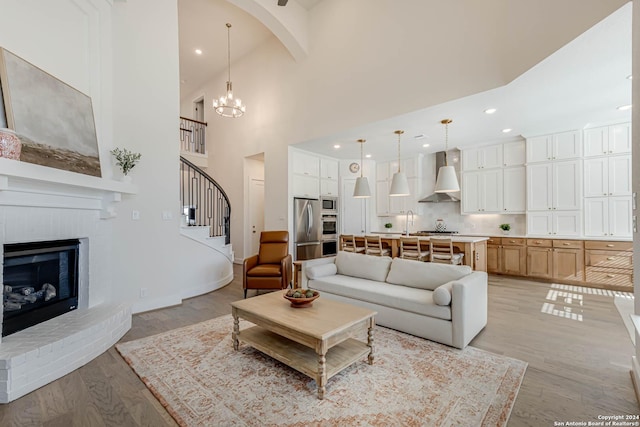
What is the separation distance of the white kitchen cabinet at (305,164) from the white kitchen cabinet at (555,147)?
4.62 m

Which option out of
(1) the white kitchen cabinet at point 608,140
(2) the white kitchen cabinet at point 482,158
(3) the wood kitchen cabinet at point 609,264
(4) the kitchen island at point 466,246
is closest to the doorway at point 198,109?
(4) the kitchen island at point 466,246

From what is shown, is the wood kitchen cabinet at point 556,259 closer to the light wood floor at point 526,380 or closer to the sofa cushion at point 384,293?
the light wood floor at point 526,380

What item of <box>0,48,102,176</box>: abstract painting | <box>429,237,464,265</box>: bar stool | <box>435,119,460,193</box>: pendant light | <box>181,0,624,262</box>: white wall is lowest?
<box>429,237,464,265</box>: bar stool

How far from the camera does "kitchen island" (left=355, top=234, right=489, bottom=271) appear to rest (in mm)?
4770

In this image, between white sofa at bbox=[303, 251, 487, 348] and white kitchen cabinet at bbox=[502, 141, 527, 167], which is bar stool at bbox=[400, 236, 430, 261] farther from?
white kitchen cabinet at bbox=[502, 141, 527, 167]

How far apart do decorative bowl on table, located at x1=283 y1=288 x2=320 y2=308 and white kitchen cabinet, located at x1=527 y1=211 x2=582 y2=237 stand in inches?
216

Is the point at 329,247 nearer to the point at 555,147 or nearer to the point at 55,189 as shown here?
the point at 555,147

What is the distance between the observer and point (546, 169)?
5582mm

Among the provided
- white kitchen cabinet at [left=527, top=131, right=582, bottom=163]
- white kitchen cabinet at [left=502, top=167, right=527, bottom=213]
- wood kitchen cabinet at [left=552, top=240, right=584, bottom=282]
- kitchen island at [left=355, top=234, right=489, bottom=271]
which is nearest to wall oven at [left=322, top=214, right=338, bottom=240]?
kitchen island at [left=355, top=234, right=489, bottom=271]

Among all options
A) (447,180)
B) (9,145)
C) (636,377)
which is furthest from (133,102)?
(636,377)

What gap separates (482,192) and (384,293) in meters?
4.65

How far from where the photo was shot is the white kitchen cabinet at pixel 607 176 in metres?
4.83

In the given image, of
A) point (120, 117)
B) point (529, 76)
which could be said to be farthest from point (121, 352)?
point (529, 76)

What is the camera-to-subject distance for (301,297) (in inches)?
100
